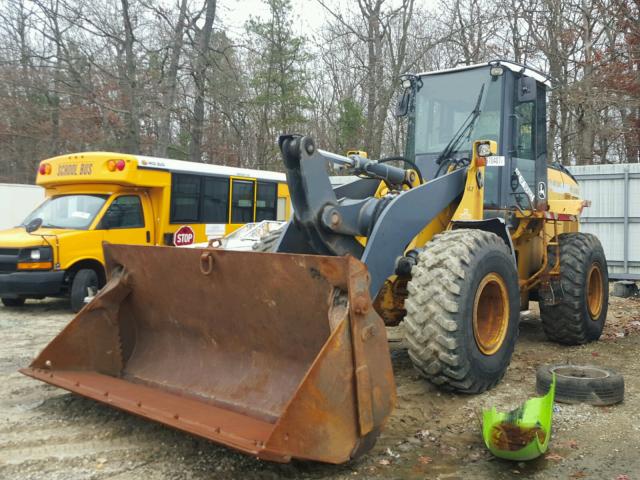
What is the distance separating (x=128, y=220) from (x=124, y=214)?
136 mm

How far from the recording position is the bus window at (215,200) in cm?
1166

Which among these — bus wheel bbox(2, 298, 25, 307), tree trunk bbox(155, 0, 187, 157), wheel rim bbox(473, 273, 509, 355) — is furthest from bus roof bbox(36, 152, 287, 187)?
tree trunk bbox(155, 0, 187, 157)

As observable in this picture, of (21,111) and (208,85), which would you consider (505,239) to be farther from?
(21,111)

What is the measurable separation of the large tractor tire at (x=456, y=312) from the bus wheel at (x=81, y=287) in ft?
20.9

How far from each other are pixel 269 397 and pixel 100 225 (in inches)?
Answer: 266

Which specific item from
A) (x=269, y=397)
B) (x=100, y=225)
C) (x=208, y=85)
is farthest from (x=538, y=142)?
(x=208, y=85)

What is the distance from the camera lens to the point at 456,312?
4281 millimetres

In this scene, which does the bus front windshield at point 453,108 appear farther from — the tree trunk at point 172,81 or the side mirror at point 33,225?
the tree trunk at point 172,81

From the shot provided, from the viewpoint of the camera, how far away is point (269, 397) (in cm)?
392

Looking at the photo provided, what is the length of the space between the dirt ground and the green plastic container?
0.30 feet

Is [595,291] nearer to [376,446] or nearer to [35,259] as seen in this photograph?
[376,446]

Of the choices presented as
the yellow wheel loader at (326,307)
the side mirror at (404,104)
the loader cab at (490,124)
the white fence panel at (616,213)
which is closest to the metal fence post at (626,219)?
the white fence panel at (616,213)

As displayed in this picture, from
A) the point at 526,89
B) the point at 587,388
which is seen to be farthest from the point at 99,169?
the point at 587,388

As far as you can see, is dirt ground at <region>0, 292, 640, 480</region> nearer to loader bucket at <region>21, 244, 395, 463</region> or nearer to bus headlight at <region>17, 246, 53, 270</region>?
loader bucket at <region>21, 244, 395, 463</region>
